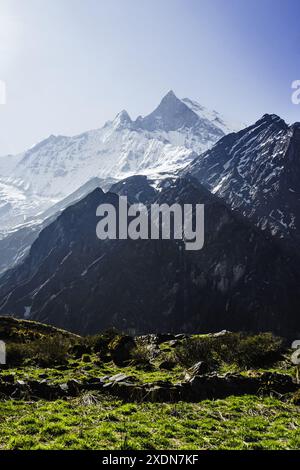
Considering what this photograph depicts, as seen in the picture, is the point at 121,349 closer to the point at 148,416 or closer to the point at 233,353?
the point at 233,353

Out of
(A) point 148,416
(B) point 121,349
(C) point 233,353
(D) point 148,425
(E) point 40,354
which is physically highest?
(D) point 148,425

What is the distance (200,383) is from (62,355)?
2603cm

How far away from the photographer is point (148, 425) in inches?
864

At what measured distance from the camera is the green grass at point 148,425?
1897 centimetres

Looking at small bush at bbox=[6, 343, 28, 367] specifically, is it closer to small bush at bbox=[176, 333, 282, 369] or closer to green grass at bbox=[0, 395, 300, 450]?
small bush at bbox=[176, 333, 282, 369]

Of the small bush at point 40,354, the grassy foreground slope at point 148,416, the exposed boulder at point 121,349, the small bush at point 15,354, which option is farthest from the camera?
the exposed boulder at point 121,349

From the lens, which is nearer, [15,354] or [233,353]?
[233,353]

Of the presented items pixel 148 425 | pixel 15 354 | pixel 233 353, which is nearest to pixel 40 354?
pixel 15 354

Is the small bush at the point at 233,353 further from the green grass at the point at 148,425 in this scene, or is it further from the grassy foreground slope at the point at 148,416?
the green grass at the point at 148,425

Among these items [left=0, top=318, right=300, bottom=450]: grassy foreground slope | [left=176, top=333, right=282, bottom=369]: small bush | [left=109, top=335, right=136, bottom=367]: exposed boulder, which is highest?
[left=0, top=318, right=300, bottom=450]: grassy foreground slope

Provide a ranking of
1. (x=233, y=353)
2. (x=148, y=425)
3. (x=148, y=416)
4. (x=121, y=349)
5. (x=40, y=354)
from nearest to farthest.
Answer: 1. (x=148, y=425)
2. (x=148, y=416)
3. (x=233, y=353)
4. (x=40, y=354)
5. (x=121, y=349)

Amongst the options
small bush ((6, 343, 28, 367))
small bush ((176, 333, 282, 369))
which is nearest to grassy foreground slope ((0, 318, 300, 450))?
small bush ((176, 333, 282, 369))

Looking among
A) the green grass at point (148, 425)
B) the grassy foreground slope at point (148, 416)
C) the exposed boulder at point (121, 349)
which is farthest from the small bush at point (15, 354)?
the green grass at point (148, 425)

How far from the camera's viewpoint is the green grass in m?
19.0
